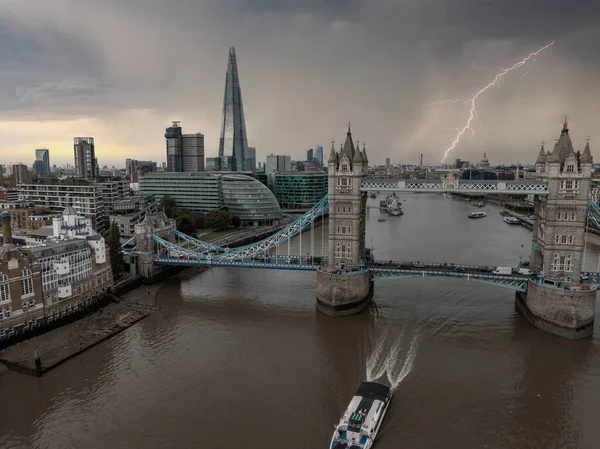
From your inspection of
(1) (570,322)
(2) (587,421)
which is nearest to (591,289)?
(1) (570,322)

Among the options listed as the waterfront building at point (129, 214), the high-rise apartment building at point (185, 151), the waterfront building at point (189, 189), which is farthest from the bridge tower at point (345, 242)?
the high-rise apartment building at point (185, 151)

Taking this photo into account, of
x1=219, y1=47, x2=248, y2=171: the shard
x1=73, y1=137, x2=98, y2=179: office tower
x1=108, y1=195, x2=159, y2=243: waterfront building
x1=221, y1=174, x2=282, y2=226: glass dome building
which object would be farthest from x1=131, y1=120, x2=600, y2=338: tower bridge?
x1=73, y1=137, x2=98, y2=179: office tower

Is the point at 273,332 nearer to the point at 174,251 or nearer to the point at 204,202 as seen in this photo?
the point at 174,251

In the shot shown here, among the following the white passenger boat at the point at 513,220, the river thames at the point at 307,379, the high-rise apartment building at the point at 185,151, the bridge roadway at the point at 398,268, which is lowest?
the river thames at the point at 307,379

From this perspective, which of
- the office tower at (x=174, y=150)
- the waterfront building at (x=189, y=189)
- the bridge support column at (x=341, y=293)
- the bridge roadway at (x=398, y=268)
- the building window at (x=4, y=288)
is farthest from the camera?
the office tower at (x=174, y=150)

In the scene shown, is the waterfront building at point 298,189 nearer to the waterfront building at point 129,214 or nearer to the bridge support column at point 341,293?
the waterfront building at point 129,214

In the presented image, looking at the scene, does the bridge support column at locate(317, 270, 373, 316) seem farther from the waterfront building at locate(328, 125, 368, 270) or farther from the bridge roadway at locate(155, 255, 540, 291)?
the bridge roadway at locate(155, 255, 540, 291)

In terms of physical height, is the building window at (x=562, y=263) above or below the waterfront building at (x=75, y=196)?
below
